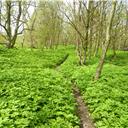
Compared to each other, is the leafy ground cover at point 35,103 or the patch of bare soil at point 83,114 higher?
the leafy ground cover at point 35,103

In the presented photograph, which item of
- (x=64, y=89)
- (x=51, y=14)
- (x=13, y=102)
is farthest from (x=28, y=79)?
(x=51, y=14)

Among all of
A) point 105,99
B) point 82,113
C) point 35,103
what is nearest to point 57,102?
point 35,103

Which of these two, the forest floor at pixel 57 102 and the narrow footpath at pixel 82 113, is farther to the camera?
the narrow footpath at pixel 82 113

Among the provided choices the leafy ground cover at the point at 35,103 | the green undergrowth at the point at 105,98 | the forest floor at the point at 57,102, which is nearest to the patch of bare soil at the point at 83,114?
the forest floor at the point at 57,102

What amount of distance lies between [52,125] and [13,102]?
2.77 m

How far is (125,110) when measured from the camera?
12.1 meters

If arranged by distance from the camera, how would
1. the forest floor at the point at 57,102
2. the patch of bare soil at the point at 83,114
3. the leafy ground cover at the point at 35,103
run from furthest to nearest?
the patch of bare soil at the point at 83,114
the forest floor at the point at 57,102
the leafy ground cover at the point at 35,103

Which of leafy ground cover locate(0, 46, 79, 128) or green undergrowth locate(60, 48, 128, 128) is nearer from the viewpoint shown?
leafy ground cover locate(0, 46, 79, 128)

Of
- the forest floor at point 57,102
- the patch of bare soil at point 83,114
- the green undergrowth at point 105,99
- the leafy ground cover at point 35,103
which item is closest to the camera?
the leafy ground cover at point 35,103

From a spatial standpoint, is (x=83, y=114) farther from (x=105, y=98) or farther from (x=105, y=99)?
(x=105, y=98)

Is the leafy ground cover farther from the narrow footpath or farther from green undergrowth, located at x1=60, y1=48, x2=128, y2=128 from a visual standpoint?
green undergrowth, located at x1=60, y1=48, x2=128, y2=128

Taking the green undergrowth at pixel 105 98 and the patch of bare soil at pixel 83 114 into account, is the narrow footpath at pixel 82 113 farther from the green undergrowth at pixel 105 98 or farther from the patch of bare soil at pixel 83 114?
the green undergrowth at pixel 105 98

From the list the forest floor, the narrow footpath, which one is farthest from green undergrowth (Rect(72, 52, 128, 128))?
the narrow footpath

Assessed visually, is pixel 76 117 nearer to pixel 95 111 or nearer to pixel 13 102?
pixel 95 111
